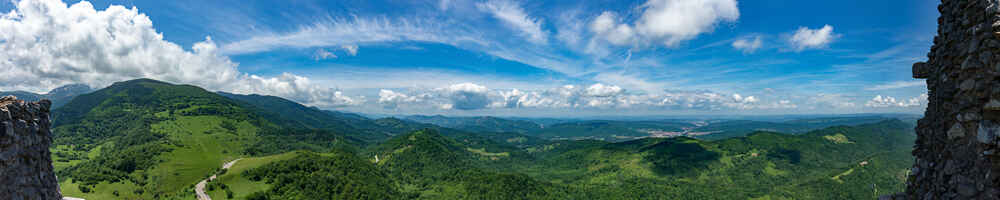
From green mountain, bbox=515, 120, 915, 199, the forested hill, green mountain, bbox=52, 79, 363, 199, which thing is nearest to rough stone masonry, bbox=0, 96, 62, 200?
the forested hill

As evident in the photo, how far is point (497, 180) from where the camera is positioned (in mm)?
116688

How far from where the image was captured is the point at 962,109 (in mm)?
6035

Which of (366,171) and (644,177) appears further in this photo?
(644,177)

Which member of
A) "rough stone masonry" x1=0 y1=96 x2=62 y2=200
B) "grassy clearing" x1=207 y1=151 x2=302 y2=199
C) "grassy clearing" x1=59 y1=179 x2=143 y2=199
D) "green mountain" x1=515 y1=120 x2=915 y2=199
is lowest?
"green mountain" x1=515 y1=120 x2=915 y2=199

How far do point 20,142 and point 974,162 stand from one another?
69.8 feet

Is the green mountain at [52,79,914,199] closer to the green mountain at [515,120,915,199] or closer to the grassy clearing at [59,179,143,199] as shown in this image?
the grassy clearing at [59,179,143,199]

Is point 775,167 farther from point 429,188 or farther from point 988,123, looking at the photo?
point 988,123

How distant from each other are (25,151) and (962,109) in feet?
71.9

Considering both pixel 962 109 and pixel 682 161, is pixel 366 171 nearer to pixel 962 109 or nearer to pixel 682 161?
pixel 962 109

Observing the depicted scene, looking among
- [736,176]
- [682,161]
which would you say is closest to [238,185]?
[682,161]

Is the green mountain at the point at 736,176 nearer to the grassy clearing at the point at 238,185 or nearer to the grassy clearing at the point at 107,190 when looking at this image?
the grassy clearing at the point at 238,185

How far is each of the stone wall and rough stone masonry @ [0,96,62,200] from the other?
2033 centimetres

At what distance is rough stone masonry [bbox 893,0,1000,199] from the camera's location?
5285 mm

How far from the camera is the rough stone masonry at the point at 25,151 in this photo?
26.4ft
